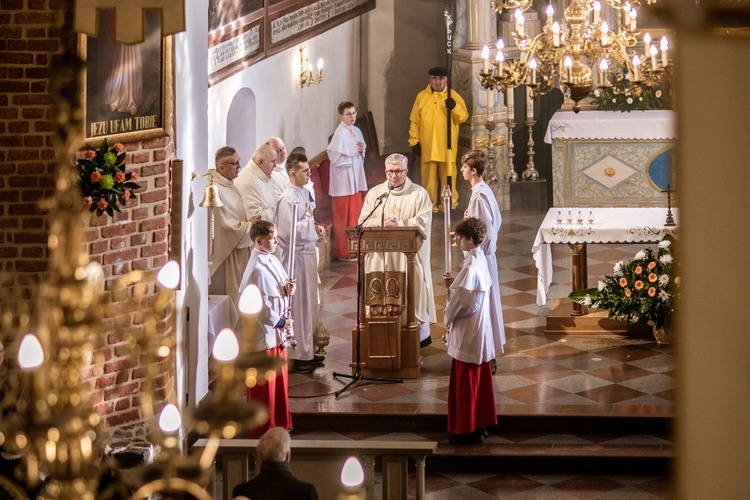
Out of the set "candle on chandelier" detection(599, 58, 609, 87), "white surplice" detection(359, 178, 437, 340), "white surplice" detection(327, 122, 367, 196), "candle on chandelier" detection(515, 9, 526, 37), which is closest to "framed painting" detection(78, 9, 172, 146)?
"candle on chandelier" detection(515, 9, 526, 37)

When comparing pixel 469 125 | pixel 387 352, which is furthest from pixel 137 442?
pixel 469 125

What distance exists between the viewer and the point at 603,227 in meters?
11.5

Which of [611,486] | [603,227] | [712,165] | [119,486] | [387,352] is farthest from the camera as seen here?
[603,227]

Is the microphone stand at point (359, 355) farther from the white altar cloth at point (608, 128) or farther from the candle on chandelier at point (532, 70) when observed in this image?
the white altar cloth at point (608, 128)

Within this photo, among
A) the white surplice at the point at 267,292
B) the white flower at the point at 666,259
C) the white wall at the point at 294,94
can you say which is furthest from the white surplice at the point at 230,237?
the white flower at the point at 666,259

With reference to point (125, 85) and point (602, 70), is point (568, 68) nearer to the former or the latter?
point (602, 70)

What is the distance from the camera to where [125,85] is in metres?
7.44

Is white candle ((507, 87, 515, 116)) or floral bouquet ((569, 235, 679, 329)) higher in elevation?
white candle ((507, 87, 515, 116))

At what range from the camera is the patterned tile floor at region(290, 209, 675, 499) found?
8594 mm

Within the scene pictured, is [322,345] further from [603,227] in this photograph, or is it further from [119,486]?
[119,486]

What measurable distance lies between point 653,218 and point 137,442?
605 centimetres

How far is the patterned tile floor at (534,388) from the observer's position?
8594mm

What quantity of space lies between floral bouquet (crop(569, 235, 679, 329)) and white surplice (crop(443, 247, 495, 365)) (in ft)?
7.70

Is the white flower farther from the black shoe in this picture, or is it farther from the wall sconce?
the wall sconce
